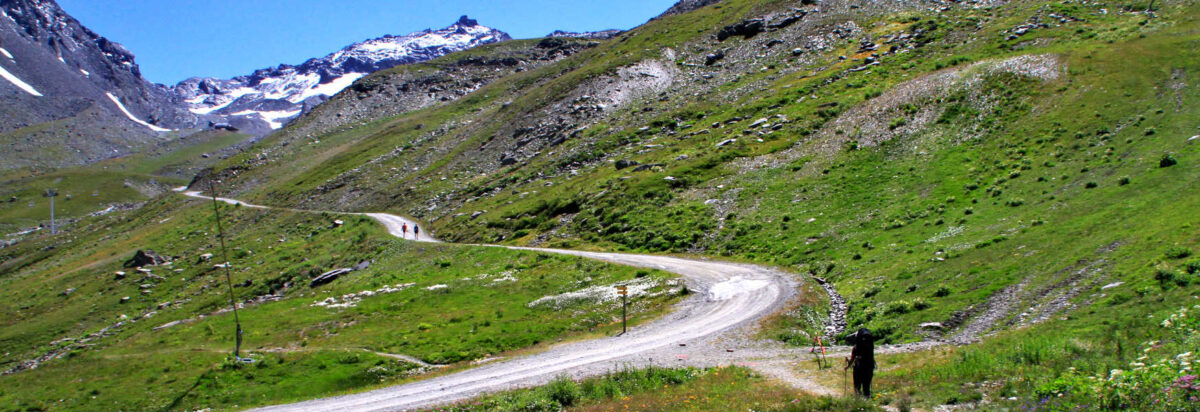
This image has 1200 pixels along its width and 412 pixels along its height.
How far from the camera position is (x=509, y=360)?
93.8 ft

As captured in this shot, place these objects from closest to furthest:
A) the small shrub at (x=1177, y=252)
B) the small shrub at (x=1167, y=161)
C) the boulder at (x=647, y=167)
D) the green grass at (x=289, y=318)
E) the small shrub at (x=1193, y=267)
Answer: the small shrub at (x=1193, y=267)
the small shrub at (x=1177, y=252)
the green grass at (x=289, y=318)
the small shrub at (x=1167, y=161)
the boulder at (x=647, y=167)

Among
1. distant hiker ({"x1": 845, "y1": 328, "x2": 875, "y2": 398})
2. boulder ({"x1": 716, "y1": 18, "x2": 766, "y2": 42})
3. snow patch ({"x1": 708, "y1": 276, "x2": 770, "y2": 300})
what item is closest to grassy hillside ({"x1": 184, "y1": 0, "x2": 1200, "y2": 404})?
distant hiker ({"x1": 845, "y1": 328, "x2": 875, "y2": 398})

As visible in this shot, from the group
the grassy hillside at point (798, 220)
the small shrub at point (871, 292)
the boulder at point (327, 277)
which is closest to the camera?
the grassy hillside at point (798, 220)

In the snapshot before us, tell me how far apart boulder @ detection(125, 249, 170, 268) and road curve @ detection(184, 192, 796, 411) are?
2745 inches

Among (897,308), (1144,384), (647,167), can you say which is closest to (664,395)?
(1144,384)

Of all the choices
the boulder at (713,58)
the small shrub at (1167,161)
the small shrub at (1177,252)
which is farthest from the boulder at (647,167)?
the small shrub at (1177,252)

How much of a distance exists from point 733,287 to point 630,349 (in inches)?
448

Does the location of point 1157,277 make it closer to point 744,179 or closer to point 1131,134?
point 1131,134

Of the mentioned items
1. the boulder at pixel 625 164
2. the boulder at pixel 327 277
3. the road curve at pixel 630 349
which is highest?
the boulder at pixel 625 164

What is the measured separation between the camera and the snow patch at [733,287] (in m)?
34.7

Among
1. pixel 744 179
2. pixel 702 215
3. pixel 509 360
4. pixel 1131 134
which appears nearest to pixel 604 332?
pixel 509 360

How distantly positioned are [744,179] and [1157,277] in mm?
42777

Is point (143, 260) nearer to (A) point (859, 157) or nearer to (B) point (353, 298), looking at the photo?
(B) point (353, 298)

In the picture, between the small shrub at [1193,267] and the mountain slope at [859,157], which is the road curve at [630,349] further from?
the small shrub at [1193,267]
